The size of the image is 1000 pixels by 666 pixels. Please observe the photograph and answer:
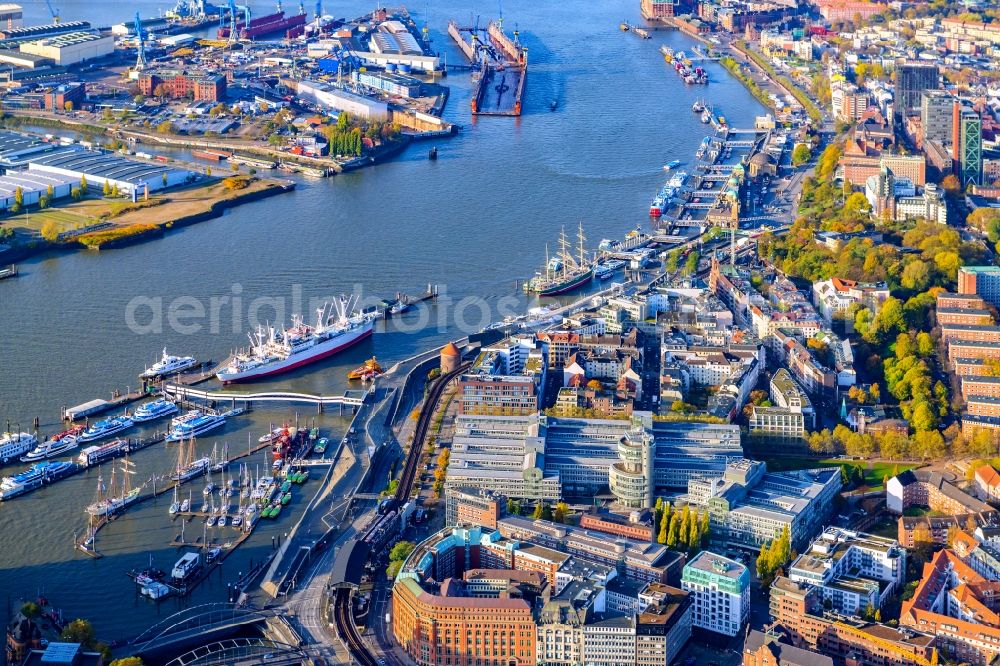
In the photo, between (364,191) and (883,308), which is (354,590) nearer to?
(883,308)

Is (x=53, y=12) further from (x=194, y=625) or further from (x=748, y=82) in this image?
(x=194, y=625)

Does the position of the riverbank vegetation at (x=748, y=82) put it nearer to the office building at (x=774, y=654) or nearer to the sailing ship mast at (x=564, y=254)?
the sailing ship mast at (x=564, y=254)

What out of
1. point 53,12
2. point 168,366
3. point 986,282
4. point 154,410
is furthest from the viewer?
point 53,12

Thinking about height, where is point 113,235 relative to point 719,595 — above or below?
below

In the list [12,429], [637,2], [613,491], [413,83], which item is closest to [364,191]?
[413,83]

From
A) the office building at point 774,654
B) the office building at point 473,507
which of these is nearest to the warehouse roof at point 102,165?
the office building at point 473,507

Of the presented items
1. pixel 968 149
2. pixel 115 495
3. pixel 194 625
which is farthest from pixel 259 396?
pixel 968 149

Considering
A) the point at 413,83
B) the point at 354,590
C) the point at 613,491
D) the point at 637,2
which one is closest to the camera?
the point at 354,590
